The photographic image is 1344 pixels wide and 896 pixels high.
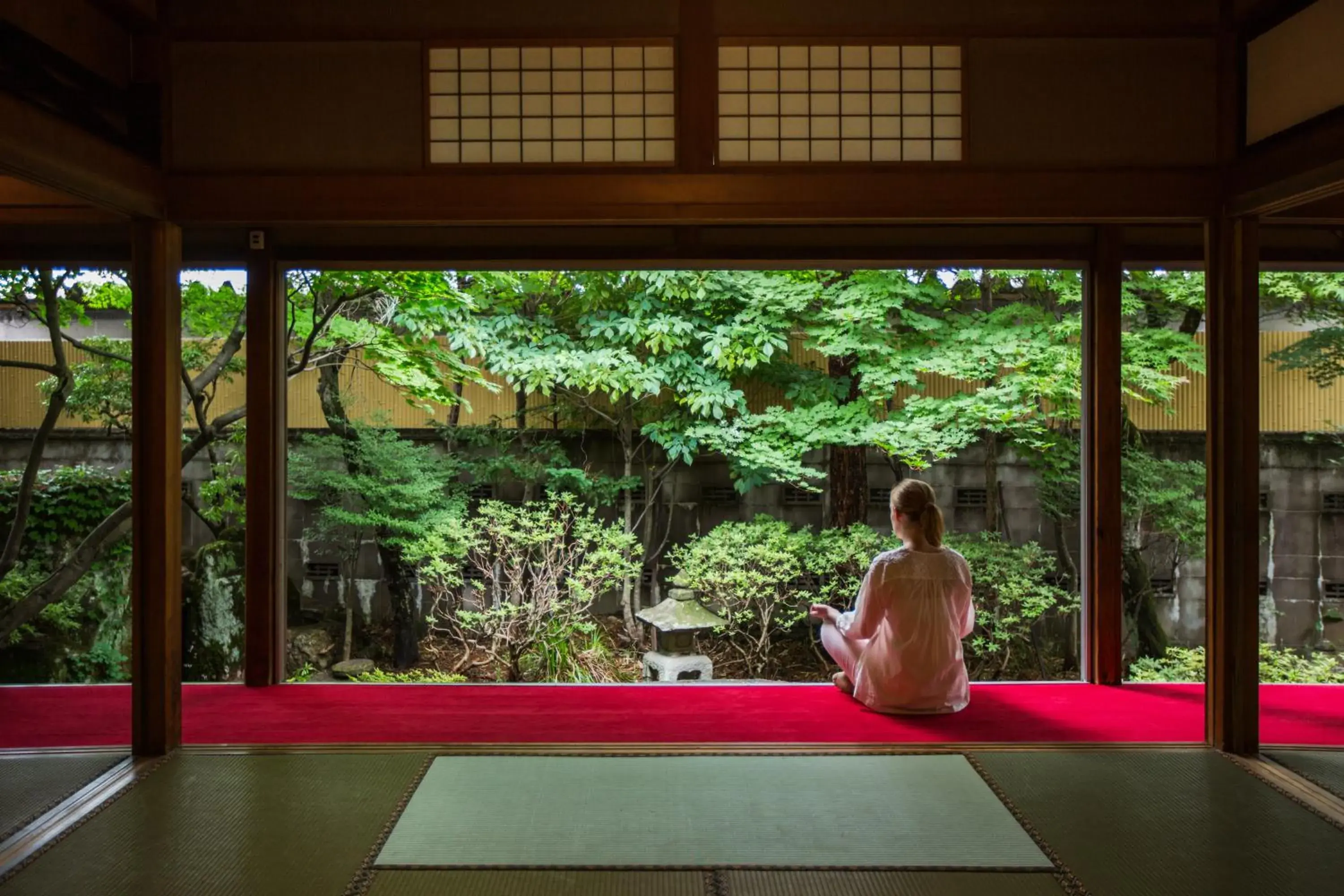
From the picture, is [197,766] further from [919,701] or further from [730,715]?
[919,701]

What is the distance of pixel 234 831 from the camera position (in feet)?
7.75

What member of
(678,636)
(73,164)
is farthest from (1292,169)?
(678,636)

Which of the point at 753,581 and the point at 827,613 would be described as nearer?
the point at 827,613

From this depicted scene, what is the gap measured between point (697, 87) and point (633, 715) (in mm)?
2249

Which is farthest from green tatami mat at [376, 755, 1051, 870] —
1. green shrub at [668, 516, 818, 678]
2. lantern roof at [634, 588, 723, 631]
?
green shrub at [668, 516, 818, 678]

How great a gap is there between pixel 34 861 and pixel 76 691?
1846mm

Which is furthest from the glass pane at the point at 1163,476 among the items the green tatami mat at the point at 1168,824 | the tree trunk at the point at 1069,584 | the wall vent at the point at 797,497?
the green tatami mat at the point at 1168,824

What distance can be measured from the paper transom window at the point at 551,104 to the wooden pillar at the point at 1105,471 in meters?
2.08

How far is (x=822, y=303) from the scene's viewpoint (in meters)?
6.88

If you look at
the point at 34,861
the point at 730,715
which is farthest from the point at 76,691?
the point at 730,715

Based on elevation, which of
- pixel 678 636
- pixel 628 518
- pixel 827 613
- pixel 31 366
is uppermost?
pixel 31 366

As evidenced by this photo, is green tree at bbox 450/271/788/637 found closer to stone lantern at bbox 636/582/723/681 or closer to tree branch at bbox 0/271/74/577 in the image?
stone lantern at bbox 636/582/723/681

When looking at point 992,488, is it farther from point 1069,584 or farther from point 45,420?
point 45,420

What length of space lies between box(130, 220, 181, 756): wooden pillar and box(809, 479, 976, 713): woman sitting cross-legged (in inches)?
96.6
